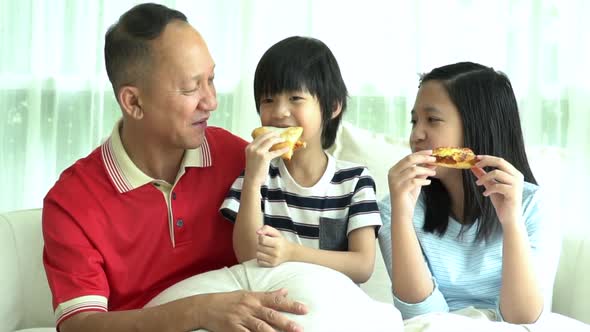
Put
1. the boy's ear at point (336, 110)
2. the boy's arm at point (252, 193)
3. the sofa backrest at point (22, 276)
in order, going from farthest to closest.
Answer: the sofa backrest at point (22, 276)
the boy's ear at point (336, 110)
the boy's arm at point (252, 193)

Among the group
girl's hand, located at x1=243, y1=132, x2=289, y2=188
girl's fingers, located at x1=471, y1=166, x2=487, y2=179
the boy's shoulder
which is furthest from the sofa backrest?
girl's fingers, located at x1=471, y1=166, x2=487, y2=179

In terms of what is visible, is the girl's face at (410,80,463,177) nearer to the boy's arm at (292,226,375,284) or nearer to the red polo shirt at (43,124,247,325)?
the boy's arm at (292,226,375,284)

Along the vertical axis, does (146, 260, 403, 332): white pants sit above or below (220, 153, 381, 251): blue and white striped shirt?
below

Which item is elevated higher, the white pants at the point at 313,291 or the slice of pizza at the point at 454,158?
the slice of pizza at the point at 454,158

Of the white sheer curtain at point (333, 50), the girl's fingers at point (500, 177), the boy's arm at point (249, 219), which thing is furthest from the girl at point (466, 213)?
the white sheer curtain at point (333, 50)

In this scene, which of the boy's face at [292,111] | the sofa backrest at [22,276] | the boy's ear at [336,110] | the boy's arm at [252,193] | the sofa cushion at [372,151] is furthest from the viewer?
the sofa cushion at [372,151]

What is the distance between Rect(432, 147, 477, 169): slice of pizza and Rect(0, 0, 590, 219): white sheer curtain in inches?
45.8

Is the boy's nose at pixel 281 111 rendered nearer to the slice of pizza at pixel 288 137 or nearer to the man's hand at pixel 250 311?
the slice of pizza at pixel 288 137

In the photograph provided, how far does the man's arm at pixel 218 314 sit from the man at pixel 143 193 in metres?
0.09

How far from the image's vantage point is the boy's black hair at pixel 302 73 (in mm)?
2215

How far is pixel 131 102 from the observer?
7.44 ft

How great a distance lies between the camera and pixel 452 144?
2.22 m

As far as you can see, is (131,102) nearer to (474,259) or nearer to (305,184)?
(305,184)

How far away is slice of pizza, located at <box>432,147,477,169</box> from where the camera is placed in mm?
2082
